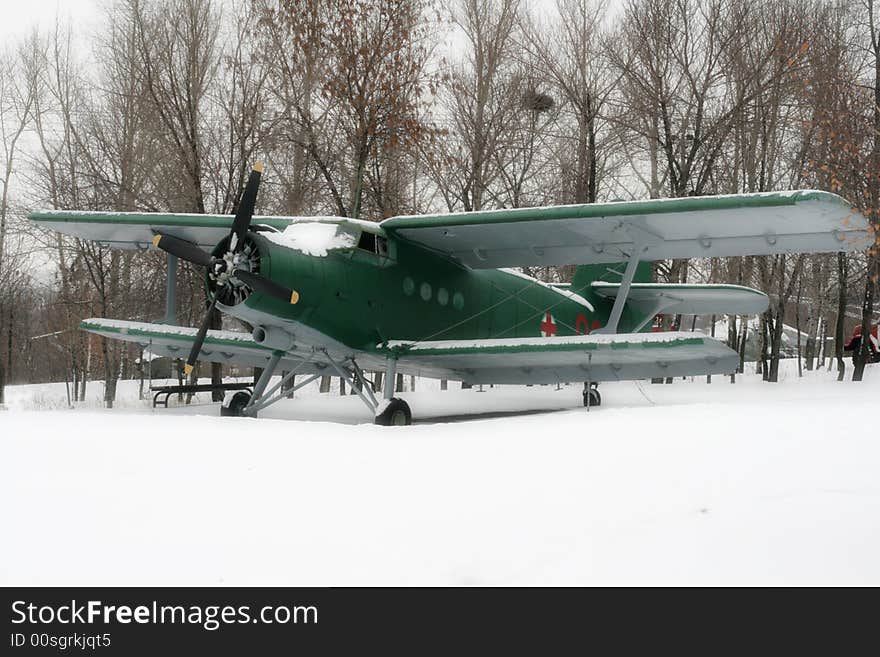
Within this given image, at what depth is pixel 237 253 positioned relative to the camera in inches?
394

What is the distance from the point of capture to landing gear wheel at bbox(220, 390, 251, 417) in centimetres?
1195

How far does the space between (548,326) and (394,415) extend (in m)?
6.58

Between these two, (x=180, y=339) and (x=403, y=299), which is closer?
(x=403, y=299)

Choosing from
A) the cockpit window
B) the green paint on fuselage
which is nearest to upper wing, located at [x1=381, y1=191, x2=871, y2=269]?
the cockpit window

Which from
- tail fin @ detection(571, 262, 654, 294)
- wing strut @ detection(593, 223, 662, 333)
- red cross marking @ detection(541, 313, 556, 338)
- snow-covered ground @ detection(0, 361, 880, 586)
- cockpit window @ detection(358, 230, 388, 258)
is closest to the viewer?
snow-covered ground @ detection(0, 361, 880, 586)

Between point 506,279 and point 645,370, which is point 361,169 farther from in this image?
point 645,370

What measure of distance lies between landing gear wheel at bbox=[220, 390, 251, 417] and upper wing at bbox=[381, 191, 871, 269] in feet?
12.8

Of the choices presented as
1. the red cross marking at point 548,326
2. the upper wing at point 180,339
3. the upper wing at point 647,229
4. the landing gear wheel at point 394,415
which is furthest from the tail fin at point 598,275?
the landing gear wheel at point 394,415

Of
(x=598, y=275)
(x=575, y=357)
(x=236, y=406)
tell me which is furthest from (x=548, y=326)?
(x=236, y=406)

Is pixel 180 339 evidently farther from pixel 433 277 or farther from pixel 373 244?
pixel 433 277

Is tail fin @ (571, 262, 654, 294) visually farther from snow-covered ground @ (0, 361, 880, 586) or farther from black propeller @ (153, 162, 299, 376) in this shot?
snow-covered ground @ (0, 361, 880, 586)

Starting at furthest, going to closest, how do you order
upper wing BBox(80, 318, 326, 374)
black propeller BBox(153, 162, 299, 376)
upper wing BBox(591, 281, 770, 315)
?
1. upper wing BBox(591, 281, 770, 315)
2. upper wing BBox(80, 318, 326, 374)
3. black propeller BBox(153, 162, 299, 376)

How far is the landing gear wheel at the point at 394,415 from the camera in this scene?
10586mm
